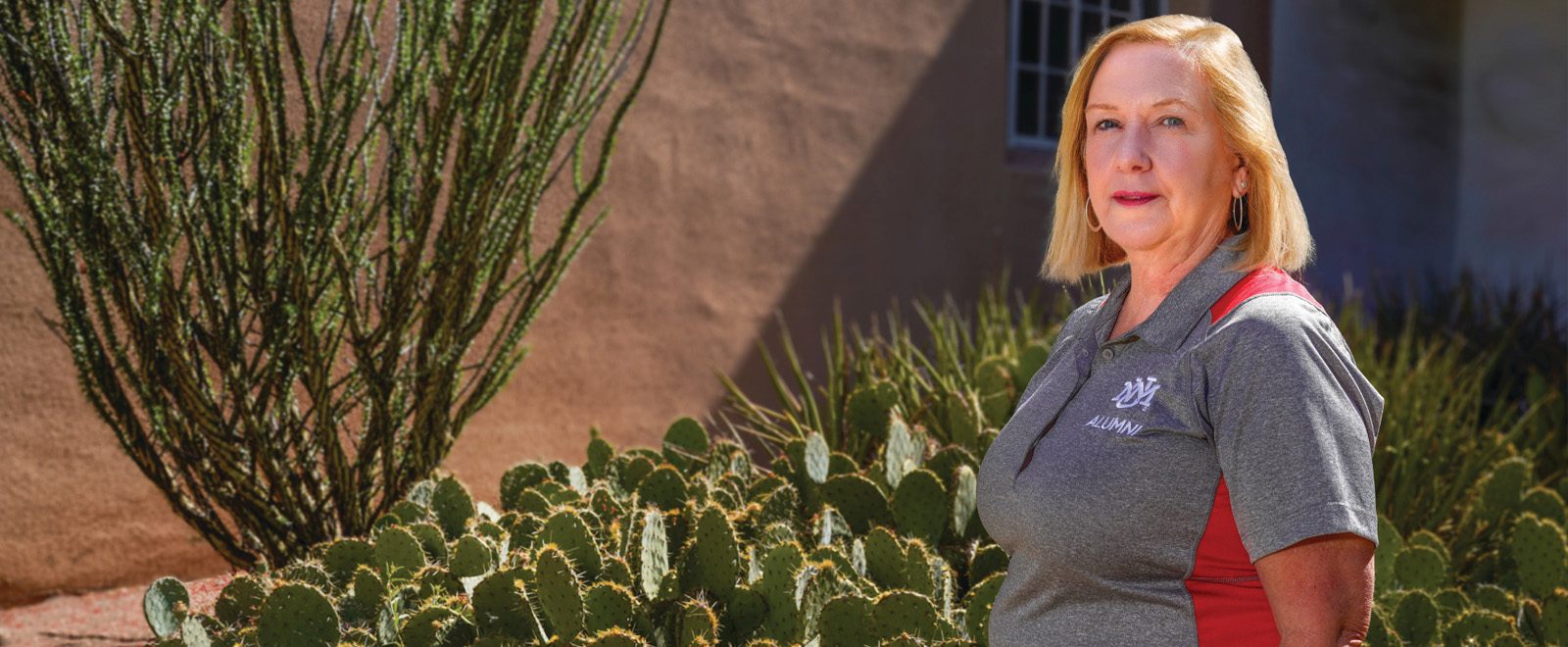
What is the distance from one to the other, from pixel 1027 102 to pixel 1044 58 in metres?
0.31

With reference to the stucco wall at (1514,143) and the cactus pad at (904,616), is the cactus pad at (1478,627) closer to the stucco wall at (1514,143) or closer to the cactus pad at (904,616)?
the cactus pad at (904,616)

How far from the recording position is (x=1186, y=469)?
1.69 meters

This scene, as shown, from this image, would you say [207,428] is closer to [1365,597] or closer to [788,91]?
[1365,597]

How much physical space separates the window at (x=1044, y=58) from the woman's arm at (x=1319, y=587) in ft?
24.3

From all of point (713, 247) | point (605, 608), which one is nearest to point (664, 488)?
point (605, 608)

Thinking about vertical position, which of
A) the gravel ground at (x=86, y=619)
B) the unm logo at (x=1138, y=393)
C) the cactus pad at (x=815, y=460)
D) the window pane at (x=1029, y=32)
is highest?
the window pane at (x=1029, y=32)

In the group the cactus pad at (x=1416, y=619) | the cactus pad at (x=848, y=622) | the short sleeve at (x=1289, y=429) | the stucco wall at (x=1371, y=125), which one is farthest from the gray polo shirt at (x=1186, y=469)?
the stucco wall at (x=1371, y=125)

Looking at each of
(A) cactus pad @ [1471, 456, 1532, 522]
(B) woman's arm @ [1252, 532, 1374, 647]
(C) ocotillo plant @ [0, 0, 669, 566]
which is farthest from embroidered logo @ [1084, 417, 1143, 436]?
(A) cactus pad @ [1471, 456, 1532, 522]

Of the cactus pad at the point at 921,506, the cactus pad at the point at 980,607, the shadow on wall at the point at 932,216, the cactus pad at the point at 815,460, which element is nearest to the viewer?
the cactus pad at the point at 980,607

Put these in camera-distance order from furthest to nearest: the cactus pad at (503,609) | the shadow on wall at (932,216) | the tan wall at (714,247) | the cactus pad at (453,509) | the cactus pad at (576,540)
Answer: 1. the shadow on wall at (932,216)
2. the tan wall at (714,247)
3. the cactus pad at (453,509)
4. the cactus pad at (576,540)
5. the cactus pad at (503,609)

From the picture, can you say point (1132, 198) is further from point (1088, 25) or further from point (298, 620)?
point (1088, 25)

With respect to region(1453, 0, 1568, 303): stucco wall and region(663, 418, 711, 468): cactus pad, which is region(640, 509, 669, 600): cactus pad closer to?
region(663, 418, 711, 468): cactus pad

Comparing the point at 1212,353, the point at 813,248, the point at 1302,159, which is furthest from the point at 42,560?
the point at 1302,159

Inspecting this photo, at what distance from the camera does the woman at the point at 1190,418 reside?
1.58m
